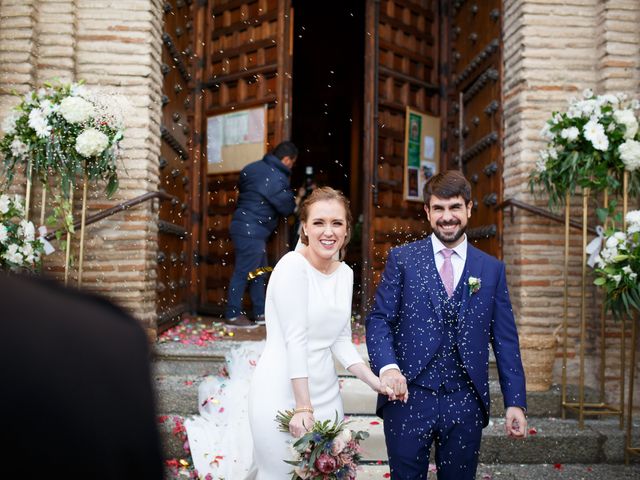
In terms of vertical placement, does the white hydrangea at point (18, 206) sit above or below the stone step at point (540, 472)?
above

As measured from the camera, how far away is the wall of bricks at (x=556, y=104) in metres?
5.37

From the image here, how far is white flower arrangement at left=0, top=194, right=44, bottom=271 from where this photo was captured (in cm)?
442

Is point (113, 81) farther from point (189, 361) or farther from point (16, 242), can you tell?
point (189, 361)

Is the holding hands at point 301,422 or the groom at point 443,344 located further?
the groom at point 443,344

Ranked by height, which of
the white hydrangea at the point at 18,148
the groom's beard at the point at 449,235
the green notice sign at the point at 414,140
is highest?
the green notice sign at the point at 414,140

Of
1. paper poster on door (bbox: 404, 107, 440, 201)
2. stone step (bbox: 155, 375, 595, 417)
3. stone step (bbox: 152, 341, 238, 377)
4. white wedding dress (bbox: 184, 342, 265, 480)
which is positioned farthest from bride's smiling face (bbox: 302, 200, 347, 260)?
A: paper poster on door (bbox: 404, 107, 440, 201)

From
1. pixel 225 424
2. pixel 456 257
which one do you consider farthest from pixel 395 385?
pixel 225 424

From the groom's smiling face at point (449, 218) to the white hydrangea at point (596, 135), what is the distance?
7.80ft

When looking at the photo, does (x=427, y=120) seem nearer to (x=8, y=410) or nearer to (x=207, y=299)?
(x=207, y=299)

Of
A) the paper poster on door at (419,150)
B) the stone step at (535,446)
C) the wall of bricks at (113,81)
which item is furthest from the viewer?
the paper poster on door at (419,150)

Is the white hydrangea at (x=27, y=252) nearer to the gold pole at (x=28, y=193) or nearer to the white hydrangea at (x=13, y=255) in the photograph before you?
the white hydrangea at (x=13, y=255)

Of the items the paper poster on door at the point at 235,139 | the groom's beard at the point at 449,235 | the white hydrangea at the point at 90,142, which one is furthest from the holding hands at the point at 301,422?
the paper poster on door at the point at 235,139

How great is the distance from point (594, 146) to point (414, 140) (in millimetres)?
3143

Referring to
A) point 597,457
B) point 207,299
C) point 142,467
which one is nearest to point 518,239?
point 597,457
